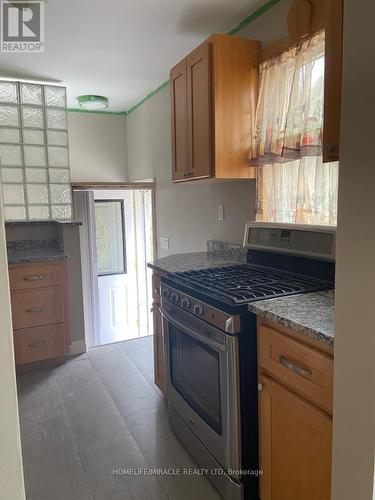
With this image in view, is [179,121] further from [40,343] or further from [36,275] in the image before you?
[40,343]

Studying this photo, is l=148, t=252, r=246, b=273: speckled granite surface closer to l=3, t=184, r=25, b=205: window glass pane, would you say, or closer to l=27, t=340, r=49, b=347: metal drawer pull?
l=27, t=340, r=49, b=347: metal drawer pull

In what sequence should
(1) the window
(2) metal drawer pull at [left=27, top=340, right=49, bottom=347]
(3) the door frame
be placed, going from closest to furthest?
(1) the window, (2) metal drawer pull at [left=27, top=340, right=49, bottom=347], (3) the door frame

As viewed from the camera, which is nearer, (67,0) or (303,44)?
(303,44)

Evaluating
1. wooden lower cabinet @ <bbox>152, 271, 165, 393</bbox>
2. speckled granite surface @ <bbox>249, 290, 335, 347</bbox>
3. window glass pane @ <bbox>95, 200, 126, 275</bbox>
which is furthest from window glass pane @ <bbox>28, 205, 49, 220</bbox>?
speckled granite surface @ <bbox>249, 290, 335, 347</bbox>

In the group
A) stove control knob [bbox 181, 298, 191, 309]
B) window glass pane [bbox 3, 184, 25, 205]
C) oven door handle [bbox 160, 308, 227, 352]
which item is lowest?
oven door handle [bbox 160, 308, 227, 352]

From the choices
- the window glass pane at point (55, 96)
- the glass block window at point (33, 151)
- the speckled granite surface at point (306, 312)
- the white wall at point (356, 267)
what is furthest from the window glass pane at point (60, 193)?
the white wall at point (356, 267)

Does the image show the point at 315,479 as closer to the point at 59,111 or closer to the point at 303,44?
the point at 303,44

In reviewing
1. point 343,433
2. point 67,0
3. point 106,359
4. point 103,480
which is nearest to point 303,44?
point 67,0

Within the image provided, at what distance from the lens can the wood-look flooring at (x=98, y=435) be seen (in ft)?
5.65

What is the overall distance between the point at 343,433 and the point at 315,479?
0.35 metres

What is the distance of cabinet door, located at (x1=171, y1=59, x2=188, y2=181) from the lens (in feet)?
7.90

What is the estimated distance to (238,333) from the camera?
145cm

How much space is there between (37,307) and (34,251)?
54 cm

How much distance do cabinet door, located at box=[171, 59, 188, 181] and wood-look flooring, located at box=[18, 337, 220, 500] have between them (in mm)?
1538
